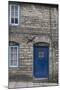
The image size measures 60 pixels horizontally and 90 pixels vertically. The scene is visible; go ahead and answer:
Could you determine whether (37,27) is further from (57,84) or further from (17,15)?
(57,84)

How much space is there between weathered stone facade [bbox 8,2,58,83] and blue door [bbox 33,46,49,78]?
2.7 inches

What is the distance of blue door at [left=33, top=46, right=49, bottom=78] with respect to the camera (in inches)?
195

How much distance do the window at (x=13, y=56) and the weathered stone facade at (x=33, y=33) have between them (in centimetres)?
6

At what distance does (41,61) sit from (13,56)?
538 millimetres

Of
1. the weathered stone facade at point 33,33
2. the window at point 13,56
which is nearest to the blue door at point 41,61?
the weathered stone facade at point 33,33

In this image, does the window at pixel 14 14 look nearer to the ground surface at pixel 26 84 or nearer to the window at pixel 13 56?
the window at pixel 13 56

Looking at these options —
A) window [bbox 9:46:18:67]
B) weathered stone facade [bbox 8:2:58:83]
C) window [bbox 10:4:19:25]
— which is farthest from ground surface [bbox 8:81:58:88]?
window [bbox 10:4:19:25]

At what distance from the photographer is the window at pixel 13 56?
4.75 m

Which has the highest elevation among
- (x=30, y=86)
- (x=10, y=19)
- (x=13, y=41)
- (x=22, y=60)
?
(x=10, y=19)

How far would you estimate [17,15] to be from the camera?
4848mm

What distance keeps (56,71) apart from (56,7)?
103 centimetres

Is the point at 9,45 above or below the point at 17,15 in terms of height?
below

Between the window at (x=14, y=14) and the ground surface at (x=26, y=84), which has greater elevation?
the window at (x=14, y=14)

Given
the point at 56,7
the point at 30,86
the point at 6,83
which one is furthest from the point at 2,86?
the point at 56,7
